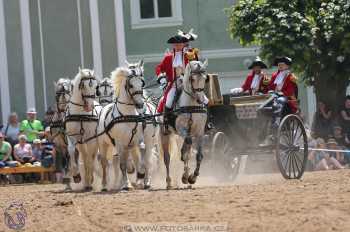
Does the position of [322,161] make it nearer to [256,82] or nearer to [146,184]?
[256,82]

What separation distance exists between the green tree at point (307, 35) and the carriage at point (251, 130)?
6910 mm

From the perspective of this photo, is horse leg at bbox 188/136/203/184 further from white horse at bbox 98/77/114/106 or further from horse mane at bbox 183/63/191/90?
white horse at bbox 98/77/114/106

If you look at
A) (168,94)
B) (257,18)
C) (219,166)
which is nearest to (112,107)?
(168,94)

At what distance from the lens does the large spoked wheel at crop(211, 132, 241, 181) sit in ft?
59.5

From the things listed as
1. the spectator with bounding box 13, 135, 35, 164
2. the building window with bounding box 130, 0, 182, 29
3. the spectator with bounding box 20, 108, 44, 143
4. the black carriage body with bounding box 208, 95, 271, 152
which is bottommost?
the spectator with bounding box 13, 135, 35, 164

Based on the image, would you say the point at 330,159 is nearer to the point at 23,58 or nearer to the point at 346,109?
the point at 346,109

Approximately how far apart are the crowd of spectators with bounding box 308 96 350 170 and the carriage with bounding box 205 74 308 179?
4297mm

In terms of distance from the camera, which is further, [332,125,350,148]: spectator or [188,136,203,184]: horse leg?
[332,125,350,148]: spectator

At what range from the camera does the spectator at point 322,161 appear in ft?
74.9

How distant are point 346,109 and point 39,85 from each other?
10009mm

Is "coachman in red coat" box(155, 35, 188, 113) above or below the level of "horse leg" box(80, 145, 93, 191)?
above

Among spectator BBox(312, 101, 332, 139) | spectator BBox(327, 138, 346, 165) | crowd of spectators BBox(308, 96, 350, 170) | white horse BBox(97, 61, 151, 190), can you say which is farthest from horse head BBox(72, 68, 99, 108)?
spectator BBox(312, 101, 332, 139)

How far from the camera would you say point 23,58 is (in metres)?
31.1

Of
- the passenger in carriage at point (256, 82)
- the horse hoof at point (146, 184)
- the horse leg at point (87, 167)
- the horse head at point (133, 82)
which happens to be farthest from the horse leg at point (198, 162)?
the horse leg at point (87, 167)
